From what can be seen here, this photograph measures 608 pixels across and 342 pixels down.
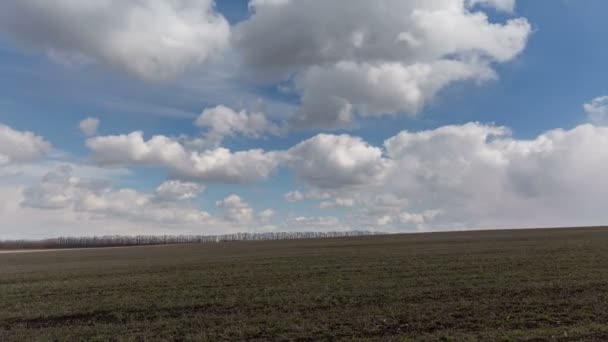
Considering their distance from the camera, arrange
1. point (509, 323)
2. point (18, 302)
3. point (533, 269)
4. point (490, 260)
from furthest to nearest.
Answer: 1. point (490, 260)
2. point (533, 269)
3. point (18, 302)
4. point (509, 323)

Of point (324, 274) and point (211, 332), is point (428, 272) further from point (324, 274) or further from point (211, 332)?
point (211, 332)

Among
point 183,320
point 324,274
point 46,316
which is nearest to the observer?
point 183,320

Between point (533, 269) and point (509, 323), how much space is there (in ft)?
49.8

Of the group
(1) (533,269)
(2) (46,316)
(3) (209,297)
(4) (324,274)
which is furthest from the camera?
(4) (324,274)

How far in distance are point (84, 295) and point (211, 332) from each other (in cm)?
1403

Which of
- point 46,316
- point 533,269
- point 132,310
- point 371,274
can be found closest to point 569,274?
point 533,269

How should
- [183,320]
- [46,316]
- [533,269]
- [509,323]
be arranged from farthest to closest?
[533,269]
[46,316]
[183,320]
[509,323]

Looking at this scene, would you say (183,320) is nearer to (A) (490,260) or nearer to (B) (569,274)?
(B) (569,274)

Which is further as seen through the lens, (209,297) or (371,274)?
(371,274)

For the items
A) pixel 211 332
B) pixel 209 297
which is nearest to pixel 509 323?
pixel 211 332

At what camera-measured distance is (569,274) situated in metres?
24.8

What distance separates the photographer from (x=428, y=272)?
93.1ft

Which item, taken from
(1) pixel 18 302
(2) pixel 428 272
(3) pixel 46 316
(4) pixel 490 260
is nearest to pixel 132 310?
(3) pixel 46 316

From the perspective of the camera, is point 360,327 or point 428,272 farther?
point 428,272
